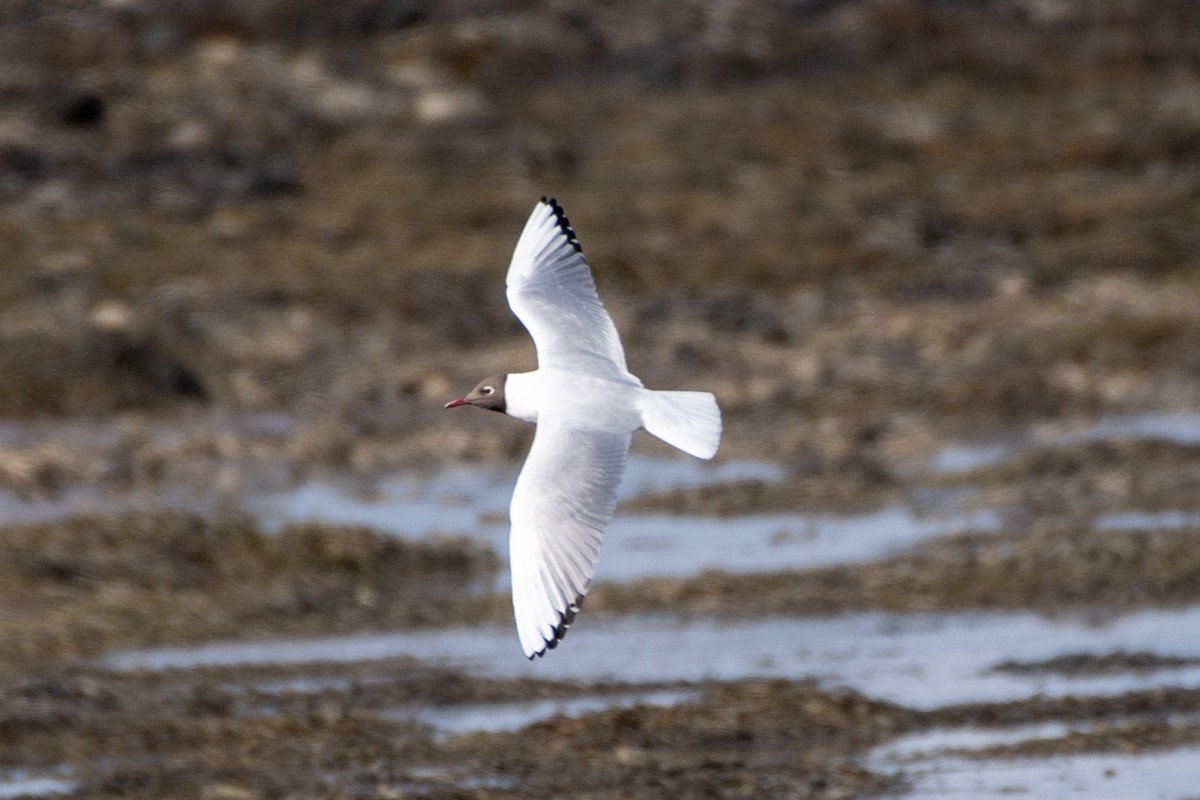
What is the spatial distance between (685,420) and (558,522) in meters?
0.65

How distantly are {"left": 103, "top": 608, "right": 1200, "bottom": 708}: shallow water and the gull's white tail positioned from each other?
2.52m

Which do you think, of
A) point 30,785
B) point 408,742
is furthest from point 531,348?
point 30,785

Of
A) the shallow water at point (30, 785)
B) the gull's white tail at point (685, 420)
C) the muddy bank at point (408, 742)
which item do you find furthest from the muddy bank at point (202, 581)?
the gull's white tail at point (685, 420)

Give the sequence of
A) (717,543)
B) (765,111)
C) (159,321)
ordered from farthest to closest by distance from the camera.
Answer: (765,111)
(159,321)
(717,543)

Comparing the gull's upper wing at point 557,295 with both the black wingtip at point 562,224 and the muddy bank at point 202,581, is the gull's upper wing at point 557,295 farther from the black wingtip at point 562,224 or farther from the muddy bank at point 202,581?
the muddy bank at point 202,581

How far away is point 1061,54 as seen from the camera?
23.8 meters

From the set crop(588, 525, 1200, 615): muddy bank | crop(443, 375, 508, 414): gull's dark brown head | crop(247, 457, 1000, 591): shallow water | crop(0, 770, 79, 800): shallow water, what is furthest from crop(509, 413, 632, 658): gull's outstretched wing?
crop(247, 457, 1000, 591): shallow water

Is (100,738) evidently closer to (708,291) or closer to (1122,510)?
(1122,510)

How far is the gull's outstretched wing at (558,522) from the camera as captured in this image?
300 inches

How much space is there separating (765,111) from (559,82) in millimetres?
2159

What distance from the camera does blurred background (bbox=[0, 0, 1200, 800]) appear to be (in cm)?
1014

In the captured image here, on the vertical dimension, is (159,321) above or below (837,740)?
above

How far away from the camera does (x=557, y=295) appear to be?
893 centimetres

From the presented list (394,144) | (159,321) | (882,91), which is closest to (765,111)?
(882,91)
